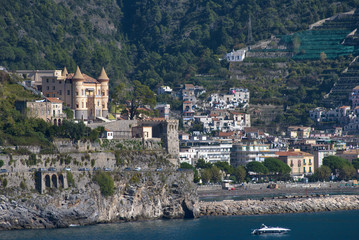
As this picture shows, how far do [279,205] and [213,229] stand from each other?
14880mm

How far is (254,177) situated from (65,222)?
170 ft

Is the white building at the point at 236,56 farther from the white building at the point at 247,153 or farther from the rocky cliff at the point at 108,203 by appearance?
the rocky cliff at the point at 108,203

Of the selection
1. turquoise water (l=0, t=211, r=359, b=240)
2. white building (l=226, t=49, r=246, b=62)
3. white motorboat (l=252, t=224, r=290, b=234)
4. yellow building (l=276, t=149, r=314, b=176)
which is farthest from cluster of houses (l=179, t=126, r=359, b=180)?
white motorboat (l=252, t=224, r=290, b=234)

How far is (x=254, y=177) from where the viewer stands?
437ft

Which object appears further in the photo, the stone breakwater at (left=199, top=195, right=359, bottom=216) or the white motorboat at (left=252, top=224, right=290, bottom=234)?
the stone breakwater at (left=199, top=195, right=359, bottom=216)

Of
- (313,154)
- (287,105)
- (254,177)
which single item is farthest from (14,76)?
(287,105)

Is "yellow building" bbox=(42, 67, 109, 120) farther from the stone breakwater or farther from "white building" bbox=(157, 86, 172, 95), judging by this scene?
"white building" bbox=(157, 86, 172, 95)

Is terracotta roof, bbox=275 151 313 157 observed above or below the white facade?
below

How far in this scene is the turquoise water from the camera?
81.6 m

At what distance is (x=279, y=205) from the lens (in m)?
102

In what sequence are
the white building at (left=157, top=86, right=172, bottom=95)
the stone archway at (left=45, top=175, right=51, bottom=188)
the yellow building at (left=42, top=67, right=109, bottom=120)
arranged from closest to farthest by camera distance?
the stone archway at (left=45, top=175, right=51, bottom=188) → the yellow building at (left=42, top=67, right=109, bottom=120) → the white building at (left=157, top=86, right=172, bottom=95)

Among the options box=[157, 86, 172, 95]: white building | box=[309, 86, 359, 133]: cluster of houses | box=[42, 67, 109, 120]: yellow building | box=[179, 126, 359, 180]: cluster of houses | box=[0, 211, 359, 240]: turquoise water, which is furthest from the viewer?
box=[157, 86, 172, 95]: white building

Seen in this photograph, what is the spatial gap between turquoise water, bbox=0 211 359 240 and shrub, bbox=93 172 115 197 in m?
2.69

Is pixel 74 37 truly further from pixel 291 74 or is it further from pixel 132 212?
pixel 132 212
